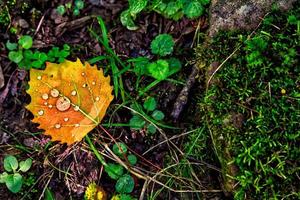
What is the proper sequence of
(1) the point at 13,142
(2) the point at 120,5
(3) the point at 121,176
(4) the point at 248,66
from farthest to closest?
(2) the point at 120,5 < (1) the point at 13,142 < (3) the point at 121,176 < (4) the point at 248,66

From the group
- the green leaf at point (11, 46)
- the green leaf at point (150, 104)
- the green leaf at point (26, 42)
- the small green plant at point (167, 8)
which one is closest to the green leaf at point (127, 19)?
the small green plant at point (167, 8)

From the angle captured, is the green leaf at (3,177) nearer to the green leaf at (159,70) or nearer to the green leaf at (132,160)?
the green leaf at (132,160)

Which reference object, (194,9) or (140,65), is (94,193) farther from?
(194,9)

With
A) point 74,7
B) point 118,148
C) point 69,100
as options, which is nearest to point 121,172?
point 118,148

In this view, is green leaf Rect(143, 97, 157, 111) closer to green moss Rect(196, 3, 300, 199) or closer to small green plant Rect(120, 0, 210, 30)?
green moss Rect(196, 3, 300, 199)

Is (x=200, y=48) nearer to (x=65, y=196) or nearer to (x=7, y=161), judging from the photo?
(x=65, y=196)

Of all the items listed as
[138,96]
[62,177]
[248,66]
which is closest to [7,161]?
[62,177]

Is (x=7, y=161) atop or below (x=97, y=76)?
below
